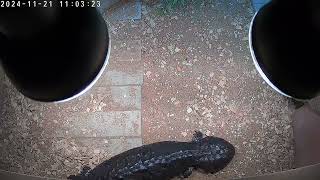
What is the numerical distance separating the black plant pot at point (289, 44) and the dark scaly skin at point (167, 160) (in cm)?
153

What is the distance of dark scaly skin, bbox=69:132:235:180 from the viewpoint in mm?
1944

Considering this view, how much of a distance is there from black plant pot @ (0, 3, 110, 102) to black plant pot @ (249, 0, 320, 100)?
0.19m

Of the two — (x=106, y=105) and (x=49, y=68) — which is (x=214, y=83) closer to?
(x=106, y=105)

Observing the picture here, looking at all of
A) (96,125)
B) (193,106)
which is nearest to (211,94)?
(193,106)

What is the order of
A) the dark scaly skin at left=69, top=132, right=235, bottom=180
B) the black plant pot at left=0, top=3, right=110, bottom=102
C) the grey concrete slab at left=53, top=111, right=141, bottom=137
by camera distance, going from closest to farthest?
1. the black plant pot at left=0, top=3, right=110, bottom=102
2. the dark scaly skin at left=69, top=132, right=235, bottom=180
3. the grey concrete slab at left=53, top=111, right=141, bottom=137

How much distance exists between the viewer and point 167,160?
1.98 m

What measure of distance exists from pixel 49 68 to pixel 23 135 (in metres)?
1.76

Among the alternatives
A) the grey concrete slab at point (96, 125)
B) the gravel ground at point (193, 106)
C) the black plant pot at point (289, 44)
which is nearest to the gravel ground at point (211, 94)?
the gravel ground at point (193, 106)

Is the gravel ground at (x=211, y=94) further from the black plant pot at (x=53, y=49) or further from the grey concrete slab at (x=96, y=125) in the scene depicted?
the black plant pot at (x=53, y=49)

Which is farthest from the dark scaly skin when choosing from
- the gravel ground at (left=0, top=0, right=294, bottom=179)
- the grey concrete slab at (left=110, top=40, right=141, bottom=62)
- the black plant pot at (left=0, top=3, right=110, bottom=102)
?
the black plant pot at (left=0, top=3, right=110, bottom=102)

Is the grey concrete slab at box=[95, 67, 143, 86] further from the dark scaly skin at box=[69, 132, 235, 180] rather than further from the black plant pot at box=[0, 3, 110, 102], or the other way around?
the black plant pot at box=[0, 3, 110, 102]

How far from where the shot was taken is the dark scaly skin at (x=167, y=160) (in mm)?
1944

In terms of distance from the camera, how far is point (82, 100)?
204 cm

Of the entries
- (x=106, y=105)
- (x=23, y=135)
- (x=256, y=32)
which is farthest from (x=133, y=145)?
(x=256, y=32)
